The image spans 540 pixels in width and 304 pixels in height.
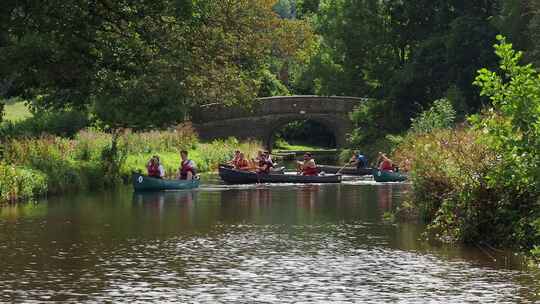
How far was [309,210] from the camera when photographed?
1195 inches

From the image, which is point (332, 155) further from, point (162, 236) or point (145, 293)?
point (145, 293)

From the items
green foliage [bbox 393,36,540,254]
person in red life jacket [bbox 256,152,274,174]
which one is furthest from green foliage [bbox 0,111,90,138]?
green foliage [bbox 393,36,540,254]

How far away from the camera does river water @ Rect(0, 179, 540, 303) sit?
1670 centimetres

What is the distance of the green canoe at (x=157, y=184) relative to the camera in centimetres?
3638

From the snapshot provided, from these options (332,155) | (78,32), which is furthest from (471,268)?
(332,155)

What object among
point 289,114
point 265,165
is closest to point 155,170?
point 265,165

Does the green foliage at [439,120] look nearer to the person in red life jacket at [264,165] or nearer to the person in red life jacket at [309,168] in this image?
the person in red life jacket at [309,168]

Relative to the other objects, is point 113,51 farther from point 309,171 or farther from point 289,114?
point 289,114

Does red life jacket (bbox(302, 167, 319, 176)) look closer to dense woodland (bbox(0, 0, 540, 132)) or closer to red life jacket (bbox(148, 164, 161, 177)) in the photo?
dense woodland (bbox(0, 0, 540, 132))

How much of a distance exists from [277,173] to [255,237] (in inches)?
784

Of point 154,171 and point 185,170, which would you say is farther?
point 185,170

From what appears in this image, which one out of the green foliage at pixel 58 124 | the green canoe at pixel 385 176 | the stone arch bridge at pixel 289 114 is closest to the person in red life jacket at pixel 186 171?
the green canoe at pixel 385 176

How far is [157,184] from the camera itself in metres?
37.3

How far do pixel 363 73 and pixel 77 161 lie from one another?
35319 millimetres
